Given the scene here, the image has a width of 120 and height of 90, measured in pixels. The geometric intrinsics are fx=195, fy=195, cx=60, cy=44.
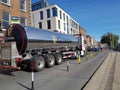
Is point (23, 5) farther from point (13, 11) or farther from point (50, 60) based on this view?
point (50, 60)

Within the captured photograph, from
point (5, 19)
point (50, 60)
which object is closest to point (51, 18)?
point (5, 19)

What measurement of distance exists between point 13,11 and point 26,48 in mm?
12759

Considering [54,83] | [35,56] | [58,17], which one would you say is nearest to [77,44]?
[35,56]

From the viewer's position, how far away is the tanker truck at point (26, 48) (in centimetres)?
1192

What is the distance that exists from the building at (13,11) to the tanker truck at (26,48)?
6.11 m

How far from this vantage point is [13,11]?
956 inches

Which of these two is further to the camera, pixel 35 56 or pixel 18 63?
pixel 35 56

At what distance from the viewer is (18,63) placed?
12.3 metres

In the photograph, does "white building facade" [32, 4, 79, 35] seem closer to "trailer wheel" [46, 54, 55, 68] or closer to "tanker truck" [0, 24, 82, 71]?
"trailer wheel" [46, 54, 55, 68]

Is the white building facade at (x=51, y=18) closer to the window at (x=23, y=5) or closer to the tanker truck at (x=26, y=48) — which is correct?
the window at (x=23, y=5)

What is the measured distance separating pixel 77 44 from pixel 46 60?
1245 cm

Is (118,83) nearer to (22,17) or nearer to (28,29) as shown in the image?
(28,29)

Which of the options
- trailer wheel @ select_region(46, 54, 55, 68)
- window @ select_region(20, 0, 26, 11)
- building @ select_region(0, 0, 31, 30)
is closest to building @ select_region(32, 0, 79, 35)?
building @ select_region(0, 0, 31, 30)

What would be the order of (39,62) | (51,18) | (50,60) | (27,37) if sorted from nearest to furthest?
(27,37)
(39,62)
(50,60)
(51,18)
